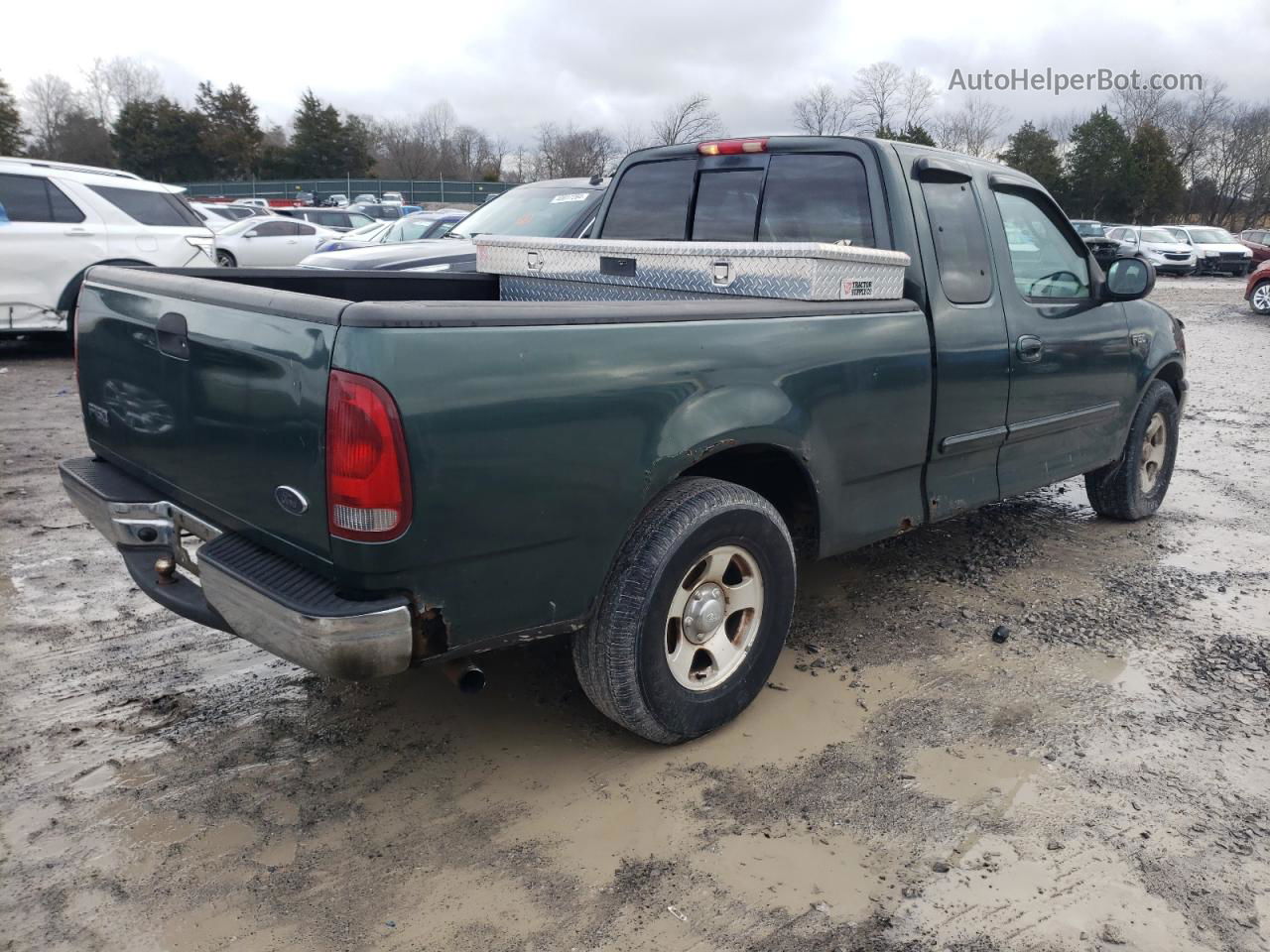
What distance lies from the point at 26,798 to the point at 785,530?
2.42 m

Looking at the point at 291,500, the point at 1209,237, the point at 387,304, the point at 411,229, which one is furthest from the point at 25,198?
the point at 1209,237

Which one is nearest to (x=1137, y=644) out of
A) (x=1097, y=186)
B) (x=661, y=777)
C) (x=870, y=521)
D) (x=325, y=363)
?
(x=870, y=521)

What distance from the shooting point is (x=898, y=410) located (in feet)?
11.8

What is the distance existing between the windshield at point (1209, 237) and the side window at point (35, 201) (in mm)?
32254

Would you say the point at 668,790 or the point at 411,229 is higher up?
the point at 411,229

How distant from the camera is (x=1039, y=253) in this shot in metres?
4.54

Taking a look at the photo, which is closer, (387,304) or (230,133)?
(387,304)

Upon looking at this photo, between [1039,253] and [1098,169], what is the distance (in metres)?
52.0

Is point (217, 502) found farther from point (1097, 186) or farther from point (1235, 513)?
point (1097, 186)

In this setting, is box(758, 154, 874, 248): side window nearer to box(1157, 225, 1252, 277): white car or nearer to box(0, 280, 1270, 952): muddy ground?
box(0, 280, 1270, 952): muddy ground

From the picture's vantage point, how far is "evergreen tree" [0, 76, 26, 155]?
54.1 meters

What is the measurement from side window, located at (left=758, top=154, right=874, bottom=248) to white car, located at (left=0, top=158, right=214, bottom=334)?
7.62m

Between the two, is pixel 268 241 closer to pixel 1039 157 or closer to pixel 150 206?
pixel 150 206

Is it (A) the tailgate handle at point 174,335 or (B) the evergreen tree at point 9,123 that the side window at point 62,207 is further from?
(B) the evergreen tree at point 9,123
